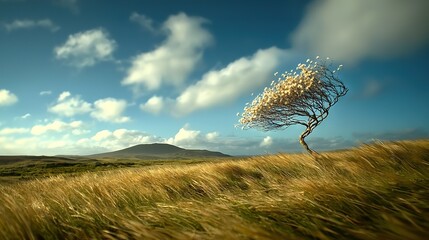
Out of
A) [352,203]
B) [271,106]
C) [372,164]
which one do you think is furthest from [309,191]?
[271,106]

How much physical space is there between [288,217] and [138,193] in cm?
368

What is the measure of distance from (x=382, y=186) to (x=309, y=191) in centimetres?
74

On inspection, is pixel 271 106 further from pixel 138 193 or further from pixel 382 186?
pixel 382 186

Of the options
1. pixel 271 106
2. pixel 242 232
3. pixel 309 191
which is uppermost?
pixel 271 106

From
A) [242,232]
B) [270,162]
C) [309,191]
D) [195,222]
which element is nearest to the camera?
[242,232]

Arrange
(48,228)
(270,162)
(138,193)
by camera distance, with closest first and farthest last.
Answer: (48,228), (138,193), (270,162)

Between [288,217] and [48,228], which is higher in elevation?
[288,217]

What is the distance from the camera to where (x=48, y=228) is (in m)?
3.25

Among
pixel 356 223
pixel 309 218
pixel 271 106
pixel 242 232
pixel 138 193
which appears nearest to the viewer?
pixel 242 232

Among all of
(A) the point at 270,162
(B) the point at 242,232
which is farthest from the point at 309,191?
(A) the point at 270,162

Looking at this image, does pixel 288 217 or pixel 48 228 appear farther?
pixel 48 228

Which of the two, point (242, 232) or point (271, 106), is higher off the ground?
point (271, 106)

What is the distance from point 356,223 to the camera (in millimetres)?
2238

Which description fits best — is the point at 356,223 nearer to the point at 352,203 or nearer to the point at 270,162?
the point at 352,203
